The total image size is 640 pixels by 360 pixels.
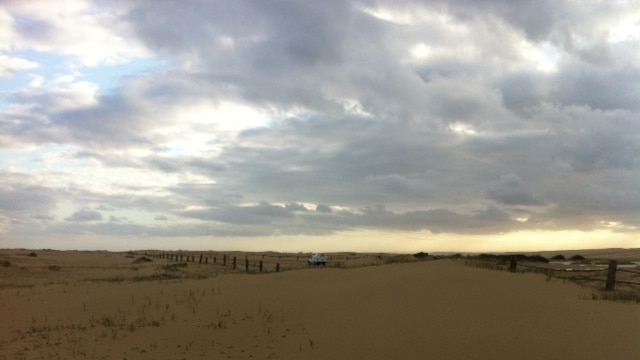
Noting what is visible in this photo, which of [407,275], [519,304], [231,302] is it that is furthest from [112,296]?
[519,304]

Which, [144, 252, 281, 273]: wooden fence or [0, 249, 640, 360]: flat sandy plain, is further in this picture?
[144, 252, 281, 273]: wooden fence

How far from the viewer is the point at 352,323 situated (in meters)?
12.8

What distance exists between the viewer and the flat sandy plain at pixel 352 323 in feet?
35.1

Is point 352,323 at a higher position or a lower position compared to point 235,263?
higher

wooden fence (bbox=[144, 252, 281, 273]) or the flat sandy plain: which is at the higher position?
the flat sandy plain

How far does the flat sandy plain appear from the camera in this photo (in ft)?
35.1

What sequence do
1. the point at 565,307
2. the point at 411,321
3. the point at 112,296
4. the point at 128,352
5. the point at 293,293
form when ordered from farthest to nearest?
the point at 112,296
the point at 293,293
the point at 565,307
the point at 411,321
the point at 128,352

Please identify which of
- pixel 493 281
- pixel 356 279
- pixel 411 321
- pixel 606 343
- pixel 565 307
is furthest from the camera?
pixel 356 279

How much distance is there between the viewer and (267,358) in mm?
10688

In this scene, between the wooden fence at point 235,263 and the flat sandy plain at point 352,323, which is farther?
the wooden fence at point 235,263

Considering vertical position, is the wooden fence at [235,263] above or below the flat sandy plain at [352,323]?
below

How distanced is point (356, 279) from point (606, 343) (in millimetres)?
9982

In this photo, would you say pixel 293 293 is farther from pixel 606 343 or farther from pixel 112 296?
pixel 606 343

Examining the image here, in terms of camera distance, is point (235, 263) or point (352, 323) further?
point (235, 263)
